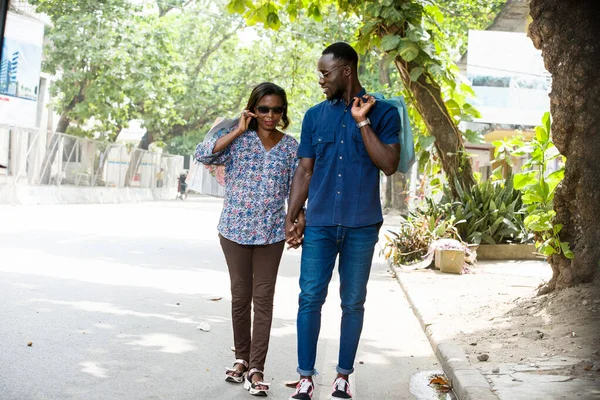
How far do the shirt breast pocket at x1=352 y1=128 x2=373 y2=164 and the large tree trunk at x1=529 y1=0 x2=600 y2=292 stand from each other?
3.14m

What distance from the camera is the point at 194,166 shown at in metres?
5.59

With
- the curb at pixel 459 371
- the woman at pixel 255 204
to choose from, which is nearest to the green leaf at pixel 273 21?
the curb at pixel 459 371

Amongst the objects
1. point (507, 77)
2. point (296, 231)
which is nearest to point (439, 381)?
point (296, 231)

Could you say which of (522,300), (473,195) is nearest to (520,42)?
(473,195)

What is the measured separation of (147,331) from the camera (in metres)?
6.94

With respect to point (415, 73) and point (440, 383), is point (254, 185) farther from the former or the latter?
point (415, 73)

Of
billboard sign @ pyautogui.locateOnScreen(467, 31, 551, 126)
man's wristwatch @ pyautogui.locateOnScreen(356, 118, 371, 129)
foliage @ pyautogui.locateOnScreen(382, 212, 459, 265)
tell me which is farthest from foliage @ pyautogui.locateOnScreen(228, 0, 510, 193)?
billboard sign @ pyautogui.locateOnScreen(467, 31, 551, 126)

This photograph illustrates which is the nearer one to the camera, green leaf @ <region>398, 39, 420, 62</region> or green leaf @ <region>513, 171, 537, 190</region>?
green leaf @ <region>513, 171, 537, 190</region>

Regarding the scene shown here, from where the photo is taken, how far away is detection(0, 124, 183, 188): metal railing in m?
25.8

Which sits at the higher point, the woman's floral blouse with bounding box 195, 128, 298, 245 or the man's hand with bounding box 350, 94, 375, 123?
the man's hand with bounding box 350, 94, 375, 123

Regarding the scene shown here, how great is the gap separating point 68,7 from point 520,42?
15.9 metres

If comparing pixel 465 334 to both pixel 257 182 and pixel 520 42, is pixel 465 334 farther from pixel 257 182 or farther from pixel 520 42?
pixel 520 42

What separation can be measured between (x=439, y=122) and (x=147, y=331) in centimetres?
761

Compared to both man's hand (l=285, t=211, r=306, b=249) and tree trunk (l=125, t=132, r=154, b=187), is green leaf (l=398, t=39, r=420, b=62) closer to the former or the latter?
man's hand (l=285, t=211, r=306, b=249)
